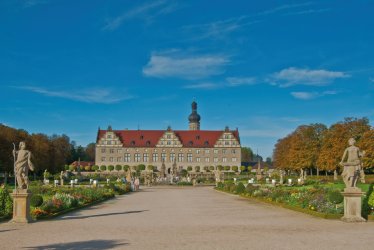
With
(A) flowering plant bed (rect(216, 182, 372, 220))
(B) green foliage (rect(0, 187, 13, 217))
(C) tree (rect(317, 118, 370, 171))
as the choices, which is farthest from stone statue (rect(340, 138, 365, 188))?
(C) tree (rect(317, 118, 370, 171))

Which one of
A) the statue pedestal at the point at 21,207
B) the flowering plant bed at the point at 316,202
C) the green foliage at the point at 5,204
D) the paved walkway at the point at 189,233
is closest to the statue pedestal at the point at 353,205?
the paved walkway at the point at 189,233

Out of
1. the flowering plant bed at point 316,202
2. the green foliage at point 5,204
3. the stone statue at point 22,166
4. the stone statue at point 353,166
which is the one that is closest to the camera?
the stone statue at point 22,166

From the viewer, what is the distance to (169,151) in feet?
281

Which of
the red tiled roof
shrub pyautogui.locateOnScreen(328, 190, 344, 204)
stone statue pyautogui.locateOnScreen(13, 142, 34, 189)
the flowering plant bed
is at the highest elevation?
the red tiled roof

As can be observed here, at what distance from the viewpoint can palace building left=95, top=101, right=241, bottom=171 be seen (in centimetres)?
8512

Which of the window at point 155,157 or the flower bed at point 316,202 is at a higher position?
the window at point 155,157

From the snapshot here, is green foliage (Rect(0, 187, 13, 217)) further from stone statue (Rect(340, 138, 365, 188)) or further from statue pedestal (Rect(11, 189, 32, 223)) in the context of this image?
stone statue (Rect(340, 138, 365, 188))

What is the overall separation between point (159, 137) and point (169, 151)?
11.5 feet

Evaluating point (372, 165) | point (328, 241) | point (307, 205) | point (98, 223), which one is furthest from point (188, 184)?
point (328, 241)

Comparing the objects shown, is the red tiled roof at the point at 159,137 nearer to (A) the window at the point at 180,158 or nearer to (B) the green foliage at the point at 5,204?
(A) the window at the point at 180,158

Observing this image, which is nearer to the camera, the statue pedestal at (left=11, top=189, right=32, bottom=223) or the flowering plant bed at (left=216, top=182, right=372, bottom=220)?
the statue pedestal at (left=11, top=189, right=32, bottom=223)

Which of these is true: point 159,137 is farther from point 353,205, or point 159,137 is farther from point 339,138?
point 353,205

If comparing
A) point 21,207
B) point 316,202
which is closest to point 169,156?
point 316,202

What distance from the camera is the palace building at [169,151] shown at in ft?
279
